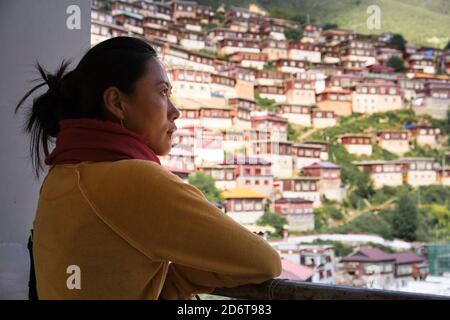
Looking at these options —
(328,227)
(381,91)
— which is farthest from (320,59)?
(328,227)

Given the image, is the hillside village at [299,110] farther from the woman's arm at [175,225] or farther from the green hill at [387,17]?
the woman's arm at [175,225]

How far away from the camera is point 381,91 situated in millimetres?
19781

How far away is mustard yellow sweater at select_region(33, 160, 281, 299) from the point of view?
519 mm

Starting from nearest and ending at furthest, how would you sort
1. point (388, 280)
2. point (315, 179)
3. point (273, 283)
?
point (273, 283) → point (388, 280) → point (315, 179)

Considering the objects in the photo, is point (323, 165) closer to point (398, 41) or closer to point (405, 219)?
point (405, 219)

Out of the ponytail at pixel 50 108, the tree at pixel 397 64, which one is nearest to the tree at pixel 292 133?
the tree at pixel 397 64

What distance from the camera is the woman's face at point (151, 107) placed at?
60cm

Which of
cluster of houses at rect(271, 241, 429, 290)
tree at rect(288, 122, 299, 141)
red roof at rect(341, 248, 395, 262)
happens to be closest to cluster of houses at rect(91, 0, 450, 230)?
tree at rect(288, 122, 299, 141)

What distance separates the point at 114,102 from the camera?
23.6 inches

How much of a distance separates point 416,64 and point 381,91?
192 centimetres

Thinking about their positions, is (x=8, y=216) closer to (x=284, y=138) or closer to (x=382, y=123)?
(x=284, y=138)

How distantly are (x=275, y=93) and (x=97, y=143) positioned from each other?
18949 millimetres

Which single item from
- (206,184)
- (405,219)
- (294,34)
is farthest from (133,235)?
(294,34)

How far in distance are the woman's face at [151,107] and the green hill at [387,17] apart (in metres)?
18.0
